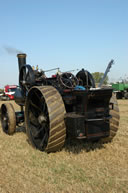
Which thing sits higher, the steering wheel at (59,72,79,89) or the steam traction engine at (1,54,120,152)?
the steering wheel at (59,72,79,89)

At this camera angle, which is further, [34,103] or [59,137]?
[34,103]

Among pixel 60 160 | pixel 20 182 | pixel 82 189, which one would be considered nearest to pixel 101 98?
pixel 60 160

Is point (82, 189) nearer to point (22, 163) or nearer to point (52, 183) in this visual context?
point (52, 183)

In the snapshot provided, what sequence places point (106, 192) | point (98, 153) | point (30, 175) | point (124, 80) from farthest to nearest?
point (124, 80), point (98, 153), point (30, 175), point (106, 192)

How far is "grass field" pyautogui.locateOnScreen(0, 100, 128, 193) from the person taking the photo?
9.98 ft

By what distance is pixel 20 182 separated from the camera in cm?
322

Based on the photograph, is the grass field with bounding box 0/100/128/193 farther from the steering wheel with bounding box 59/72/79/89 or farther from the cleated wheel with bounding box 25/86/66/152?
the steering wheel with bounding box 59/72/79/89

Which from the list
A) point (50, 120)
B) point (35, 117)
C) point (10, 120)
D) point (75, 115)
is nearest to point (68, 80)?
point (35, 117)

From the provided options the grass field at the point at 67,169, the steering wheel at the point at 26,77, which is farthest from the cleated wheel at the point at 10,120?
the grass field at the point at 67,169

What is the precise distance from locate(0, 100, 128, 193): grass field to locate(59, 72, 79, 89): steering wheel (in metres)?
1.42

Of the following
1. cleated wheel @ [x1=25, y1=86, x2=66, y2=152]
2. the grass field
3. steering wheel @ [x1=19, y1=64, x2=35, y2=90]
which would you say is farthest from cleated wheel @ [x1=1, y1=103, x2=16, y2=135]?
cleated wheel @ [x1=25, y1=86, x2=66, y2=152]

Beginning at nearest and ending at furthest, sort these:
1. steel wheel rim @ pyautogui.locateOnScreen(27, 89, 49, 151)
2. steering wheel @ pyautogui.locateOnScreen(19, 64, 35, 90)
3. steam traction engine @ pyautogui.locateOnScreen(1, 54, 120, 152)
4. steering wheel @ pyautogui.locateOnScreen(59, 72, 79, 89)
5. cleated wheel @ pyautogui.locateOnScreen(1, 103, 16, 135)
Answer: steam traction engine @ pyautogui.locateOnScreen(1, 54, 120, 152), steel wheel rim @ pyautogui.locateOnScreen(27, 89, 49, 151), steering wheel @ pyautogui.locateOnScreen(59, 72, 79, 89), steering wheel @ pyautogui.locateOnScreen(19, 64, 35, 90), cleated wheel @ pyautogui.locateOnScreen(1, 103, 16, 135)

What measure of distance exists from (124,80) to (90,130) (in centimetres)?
2853

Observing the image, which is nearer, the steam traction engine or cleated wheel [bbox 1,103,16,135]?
the steam traction engine
